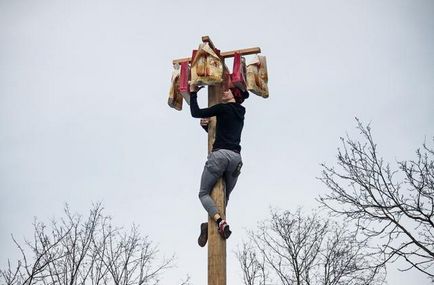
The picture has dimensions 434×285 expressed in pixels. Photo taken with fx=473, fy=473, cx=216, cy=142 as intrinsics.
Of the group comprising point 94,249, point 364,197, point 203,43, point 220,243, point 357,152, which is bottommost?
point 220,243

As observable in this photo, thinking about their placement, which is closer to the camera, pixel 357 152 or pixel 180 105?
pixel 180 105

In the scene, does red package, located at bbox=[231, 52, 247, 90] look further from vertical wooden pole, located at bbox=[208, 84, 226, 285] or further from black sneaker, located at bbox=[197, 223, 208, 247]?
black sneaker, located at bbox=[197, 223, 208, 247]

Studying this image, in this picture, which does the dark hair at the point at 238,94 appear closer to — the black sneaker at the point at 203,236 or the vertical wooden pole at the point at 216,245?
the vertical wooden pole at the point at 216,245

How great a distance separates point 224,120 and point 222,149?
0.92ft

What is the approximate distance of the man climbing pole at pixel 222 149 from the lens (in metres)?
4.32

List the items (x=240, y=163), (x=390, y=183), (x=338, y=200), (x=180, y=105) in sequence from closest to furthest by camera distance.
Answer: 1. (x=240, y=163)
2. (x=180, y=105)
3. (x=390, y=183)
4. (x=338, y=200)

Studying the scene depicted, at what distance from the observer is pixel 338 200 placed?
30.6 feet

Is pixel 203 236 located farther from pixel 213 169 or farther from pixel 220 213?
pixel 213 169

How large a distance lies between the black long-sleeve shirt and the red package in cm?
22

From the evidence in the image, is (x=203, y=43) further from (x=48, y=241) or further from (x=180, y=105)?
(x=48, y=241)

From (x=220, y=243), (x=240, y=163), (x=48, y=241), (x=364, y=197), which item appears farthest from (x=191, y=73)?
(x=48, y=241)

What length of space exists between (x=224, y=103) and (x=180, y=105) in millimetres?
629

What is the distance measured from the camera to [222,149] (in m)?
4.41

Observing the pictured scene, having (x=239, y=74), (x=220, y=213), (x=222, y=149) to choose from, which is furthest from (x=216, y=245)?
(x=239, y=74)
